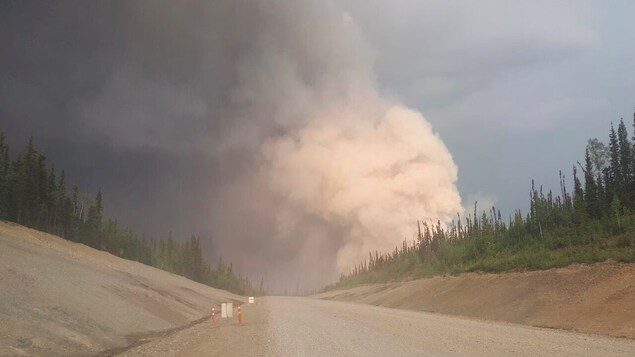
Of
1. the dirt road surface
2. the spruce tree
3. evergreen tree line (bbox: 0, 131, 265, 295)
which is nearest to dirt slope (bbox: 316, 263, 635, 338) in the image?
the dirt road surface

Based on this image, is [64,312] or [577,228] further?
[577,228]

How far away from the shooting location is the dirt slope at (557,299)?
2883 cm

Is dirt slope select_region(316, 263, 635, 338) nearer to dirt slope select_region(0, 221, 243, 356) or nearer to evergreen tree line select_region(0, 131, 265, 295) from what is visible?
dirt slope select_region(0, 221, 243, 356)

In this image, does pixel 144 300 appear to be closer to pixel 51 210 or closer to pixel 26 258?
pixel 26 258

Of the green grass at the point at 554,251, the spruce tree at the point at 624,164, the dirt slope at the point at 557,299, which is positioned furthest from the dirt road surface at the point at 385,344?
the spruce tree at the point at 624,164

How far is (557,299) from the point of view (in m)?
35.9

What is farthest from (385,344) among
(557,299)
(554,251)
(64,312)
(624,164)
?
(624,164)

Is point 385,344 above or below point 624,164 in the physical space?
below

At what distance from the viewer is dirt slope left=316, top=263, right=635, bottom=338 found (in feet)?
94.6

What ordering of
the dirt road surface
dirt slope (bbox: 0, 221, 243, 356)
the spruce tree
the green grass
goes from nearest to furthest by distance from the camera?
the dirt road surface
dirt slope (bbox: 0, 221, 243, 356)
the green grass
the spruce tree

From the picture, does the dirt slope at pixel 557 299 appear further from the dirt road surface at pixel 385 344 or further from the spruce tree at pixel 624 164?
the spruce tree at pixel 624 164

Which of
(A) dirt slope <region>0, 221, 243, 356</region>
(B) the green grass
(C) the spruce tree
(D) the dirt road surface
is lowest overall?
(D) the dirt road surface

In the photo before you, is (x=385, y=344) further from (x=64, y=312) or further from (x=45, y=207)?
(x=45, y=207)

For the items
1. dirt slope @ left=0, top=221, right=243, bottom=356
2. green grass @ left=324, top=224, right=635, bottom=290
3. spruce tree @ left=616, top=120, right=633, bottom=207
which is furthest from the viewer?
spruce tree @ left=616, top=120, right=633, bottom=207
